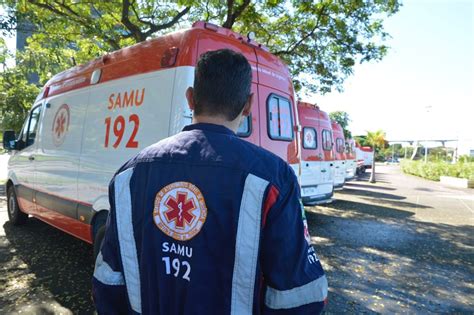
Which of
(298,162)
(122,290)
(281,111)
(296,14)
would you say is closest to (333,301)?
(298,162)

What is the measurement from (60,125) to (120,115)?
5.35 feet

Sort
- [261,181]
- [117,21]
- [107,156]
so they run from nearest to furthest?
[261,181] → [107,156] → [117,21]

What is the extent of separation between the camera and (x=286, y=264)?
129 centimetres

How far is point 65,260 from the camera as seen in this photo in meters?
5.07

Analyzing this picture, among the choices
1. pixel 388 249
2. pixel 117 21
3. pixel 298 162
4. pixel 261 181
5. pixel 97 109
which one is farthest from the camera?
pixel 117 21

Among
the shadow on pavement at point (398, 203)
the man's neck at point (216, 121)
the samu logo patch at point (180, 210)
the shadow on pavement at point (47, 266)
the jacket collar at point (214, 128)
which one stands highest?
the man's neck at point (216, 121)

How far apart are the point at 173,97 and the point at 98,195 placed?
1588mm

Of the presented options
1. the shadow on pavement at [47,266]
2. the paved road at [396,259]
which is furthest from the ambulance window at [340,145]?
the shadow on pavement at [47,266]

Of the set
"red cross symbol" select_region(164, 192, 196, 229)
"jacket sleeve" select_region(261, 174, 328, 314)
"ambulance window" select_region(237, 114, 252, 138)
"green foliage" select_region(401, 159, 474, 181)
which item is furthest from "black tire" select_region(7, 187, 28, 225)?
"green foliage" select_region(401, 159, 474, 181)

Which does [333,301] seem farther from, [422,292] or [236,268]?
[236,268]

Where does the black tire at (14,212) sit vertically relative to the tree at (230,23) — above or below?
below

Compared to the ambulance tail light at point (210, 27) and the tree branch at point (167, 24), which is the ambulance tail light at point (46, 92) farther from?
the tree branch at point (167, 24)

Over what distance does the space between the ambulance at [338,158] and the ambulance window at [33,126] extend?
8.91 metres

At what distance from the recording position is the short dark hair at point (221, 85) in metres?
1.38
